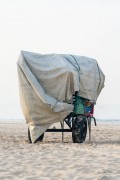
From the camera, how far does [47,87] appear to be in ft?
52.6

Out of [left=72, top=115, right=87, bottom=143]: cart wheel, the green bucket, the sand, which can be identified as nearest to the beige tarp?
Result: the green bucket

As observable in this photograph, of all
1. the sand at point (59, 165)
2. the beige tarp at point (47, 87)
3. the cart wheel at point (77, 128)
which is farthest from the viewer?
the cart wheel at point (77, 128)

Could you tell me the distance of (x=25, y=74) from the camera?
51.5 feet

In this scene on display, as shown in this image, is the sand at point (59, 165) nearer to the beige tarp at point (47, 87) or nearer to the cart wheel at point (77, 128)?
the beige tarp at point (47, 87)

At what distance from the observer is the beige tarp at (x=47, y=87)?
1565 cm

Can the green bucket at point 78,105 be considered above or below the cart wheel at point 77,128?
above

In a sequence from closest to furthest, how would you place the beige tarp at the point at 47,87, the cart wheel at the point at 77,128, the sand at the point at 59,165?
the sand at the point at 59,165
the beige tarp at the point at 47,87
the cart wheel at the point at 77,128

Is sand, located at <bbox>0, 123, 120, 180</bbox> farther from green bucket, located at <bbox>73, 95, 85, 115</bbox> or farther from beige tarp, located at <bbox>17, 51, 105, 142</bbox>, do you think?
green bucket, located at <bbox>73, 95, 85, 115</bbox>

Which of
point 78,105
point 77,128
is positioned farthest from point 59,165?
point 78,105

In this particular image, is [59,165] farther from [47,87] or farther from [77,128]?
[47,87]

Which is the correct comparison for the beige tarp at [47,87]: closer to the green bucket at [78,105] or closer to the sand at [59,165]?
the green bucket at [78,105]

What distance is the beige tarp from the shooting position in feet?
51.3

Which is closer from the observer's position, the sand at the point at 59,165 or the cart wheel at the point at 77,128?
the sand at the point at 59,165

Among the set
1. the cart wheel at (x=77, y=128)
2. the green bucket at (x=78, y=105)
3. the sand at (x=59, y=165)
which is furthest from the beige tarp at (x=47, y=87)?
the sand at (x=59, y=165)
